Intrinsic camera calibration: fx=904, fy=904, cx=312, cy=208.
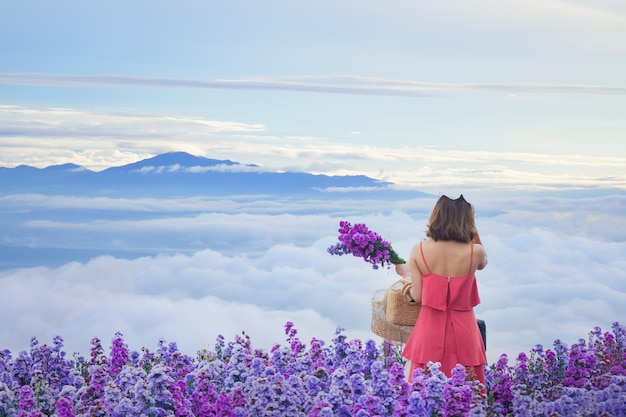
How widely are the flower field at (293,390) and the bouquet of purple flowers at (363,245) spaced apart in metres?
1.08

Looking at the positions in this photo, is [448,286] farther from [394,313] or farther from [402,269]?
[402,269]

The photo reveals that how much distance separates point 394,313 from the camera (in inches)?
374

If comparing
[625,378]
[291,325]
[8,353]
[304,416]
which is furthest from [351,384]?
[8,353]

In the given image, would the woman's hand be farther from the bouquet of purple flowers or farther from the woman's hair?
the woman's hair

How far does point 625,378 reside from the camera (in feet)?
23.0

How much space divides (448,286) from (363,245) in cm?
150

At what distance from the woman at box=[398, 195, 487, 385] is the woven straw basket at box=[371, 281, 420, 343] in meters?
0.44

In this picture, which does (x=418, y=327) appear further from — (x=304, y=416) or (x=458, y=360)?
(x=304, y=416)

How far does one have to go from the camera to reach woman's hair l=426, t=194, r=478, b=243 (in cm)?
870

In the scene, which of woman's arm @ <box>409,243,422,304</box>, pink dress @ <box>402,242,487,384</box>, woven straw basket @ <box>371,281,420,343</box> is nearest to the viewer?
pink dress @ <box>402,242,487,384</box>

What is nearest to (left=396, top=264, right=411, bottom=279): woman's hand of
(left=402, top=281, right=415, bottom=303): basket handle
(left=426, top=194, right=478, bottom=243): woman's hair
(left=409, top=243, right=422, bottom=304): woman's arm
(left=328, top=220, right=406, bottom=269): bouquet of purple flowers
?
(left=328, top=220, right=406, bottom=269): bouquet of purple flowers

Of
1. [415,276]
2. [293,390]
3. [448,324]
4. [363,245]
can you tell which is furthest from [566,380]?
[293,390]

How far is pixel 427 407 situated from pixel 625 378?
68.8 inches

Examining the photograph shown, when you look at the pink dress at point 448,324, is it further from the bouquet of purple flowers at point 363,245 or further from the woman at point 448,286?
the bouquet of purple flowers at point 363,245
